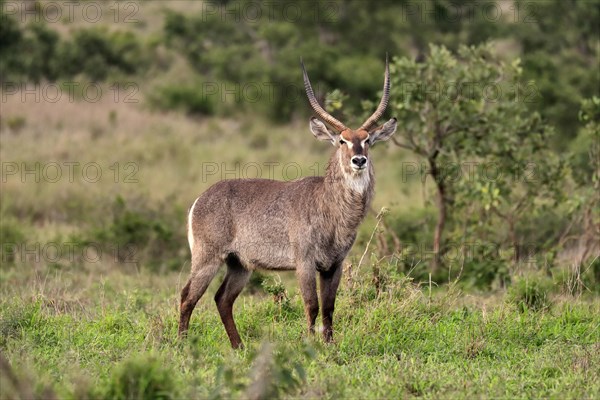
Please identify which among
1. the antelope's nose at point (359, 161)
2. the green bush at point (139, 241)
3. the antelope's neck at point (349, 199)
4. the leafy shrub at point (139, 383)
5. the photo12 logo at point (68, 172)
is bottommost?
the green bush at point (139, 241)

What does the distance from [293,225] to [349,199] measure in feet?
1.55

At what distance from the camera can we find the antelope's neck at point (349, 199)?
24.1 ft

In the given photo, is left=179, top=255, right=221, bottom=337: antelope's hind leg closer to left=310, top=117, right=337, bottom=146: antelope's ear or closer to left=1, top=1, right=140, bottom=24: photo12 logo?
left=310, top=117, right=337, bottom=146: antelope's ear

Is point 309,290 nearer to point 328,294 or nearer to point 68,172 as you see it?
point 328,294

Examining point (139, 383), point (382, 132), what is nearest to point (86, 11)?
point (382, 132)

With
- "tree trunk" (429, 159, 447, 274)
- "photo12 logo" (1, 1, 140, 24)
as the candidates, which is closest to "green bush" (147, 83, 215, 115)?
"photo12 logo" (1, 1, 140, 24)

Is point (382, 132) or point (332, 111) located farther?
point (332, 111)

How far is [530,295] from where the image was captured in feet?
27.3

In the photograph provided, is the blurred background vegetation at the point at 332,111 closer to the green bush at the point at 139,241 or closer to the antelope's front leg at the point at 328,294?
the green bush at the point at 139,241

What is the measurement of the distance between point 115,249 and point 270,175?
5.10m

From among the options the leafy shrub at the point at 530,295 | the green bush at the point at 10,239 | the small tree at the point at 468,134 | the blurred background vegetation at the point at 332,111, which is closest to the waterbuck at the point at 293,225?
the blurred background vegetation at the point at 332,111

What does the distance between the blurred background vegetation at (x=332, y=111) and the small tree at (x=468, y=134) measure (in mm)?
25

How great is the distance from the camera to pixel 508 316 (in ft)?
25.7

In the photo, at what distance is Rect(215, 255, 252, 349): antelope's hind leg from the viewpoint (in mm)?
7398
